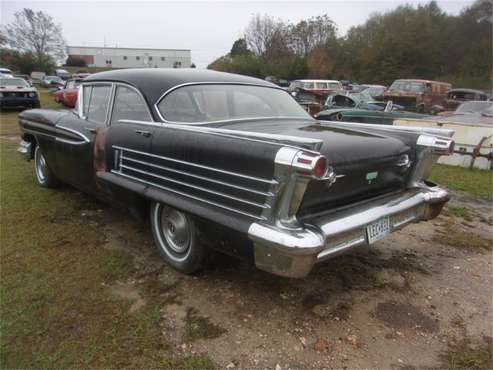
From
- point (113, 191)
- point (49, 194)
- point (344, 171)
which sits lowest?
point (49, 194)

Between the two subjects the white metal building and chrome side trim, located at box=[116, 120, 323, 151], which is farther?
the white metal building

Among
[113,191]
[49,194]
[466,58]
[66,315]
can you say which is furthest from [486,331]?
[466,58]

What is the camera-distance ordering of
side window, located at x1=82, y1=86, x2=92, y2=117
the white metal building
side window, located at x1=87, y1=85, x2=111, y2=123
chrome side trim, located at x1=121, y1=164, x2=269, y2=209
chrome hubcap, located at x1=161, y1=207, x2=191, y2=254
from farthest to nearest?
the white metal building, side window, located at x1=82, y1=86, x2=92, y2=117, side window, located at x1=87, y1=85, x2=111, y2=123, chrome hubcap, located at x1=161, y1=207, x2=191, y2=254, chrome side trim, located at x1=121, y1=164, x2=269, y2=209

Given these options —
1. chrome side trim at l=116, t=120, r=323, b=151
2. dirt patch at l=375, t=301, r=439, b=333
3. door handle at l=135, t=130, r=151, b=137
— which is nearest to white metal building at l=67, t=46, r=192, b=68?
door handle at l=135, t=130, r=151, b=137

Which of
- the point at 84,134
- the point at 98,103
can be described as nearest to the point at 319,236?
the point at 84,134

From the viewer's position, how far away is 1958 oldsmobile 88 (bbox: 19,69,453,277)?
2.08 meters

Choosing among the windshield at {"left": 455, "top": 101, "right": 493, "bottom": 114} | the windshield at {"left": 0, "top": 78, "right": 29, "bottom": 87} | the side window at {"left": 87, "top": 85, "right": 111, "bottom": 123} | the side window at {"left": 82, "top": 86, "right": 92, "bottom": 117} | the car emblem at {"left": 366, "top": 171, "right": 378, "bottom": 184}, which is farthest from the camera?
the windshield at {"left": 0, "top": 78, "right": 29, "bottom": 87}

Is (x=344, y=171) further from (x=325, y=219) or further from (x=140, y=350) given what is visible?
(x=140, y=350)

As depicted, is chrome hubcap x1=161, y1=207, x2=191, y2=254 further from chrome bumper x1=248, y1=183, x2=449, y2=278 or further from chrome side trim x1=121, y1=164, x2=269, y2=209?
chrome bumper x1=248, y1=183, x2=449, y2=278

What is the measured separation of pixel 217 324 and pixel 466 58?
4618 cm

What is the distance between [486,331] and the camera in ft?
7.95

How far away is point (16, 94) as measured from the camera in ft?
47.8

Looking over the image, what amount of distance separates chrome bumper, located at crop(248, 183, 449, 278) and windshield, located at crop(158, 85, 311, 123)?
125cm

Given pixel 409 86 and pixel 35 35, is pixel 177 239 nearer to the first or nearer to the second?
pixel 409 86
